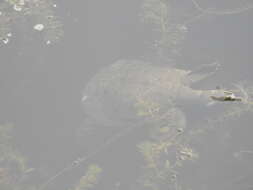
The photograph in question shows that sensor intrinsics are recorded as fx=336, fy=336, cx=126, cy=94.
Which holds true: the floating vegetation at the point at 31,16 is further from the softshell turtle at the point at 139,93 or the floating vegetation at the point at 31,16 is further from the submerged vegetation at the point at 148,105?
the softshell turtle at the point at 139,93

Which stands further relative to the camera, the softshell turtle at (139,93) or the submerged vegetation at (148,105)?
the softshell turtle at (139,93)

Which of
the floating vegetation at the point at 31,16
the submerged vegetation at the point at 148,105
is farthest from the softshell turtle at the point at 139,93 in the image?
the floating vegetation at the point at 31,16

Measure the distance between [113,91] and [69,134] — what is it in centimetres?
166

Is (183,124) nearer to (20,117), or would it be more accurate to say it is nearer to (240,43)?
(240,43)

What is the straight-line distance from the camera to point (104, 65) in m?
7.89

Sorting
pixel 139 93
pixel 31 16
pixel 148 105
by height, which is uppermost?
pixel 31 16

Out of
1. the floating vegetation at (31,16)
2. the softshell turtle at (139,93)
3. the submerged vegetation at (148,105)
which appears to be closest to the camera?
the submerged vegetation at (148,105)

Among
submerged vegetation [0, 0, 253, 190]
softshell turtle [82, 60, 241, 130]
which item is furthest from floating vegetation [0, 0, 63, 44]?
softshell turtle [82, 60, 241, 130]

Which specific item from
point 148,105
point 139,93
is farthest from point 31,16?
point 148,105

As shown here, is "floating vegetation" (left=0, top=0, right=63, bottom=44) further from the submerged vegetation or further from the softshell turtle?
the softshell turtle

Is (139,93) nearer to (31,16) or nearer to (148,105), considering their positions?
(148,105)

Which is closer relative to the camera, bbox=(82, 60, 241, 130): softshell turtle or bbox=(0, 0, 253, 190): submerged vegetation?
bbox=(0, 0, 253, 190): submerged vegetation

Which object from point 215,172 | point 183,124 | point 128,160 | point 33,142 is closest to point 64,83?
point 33,142

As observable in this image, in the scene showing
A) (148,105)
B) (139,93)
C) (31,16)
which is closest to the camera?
(148,105)
